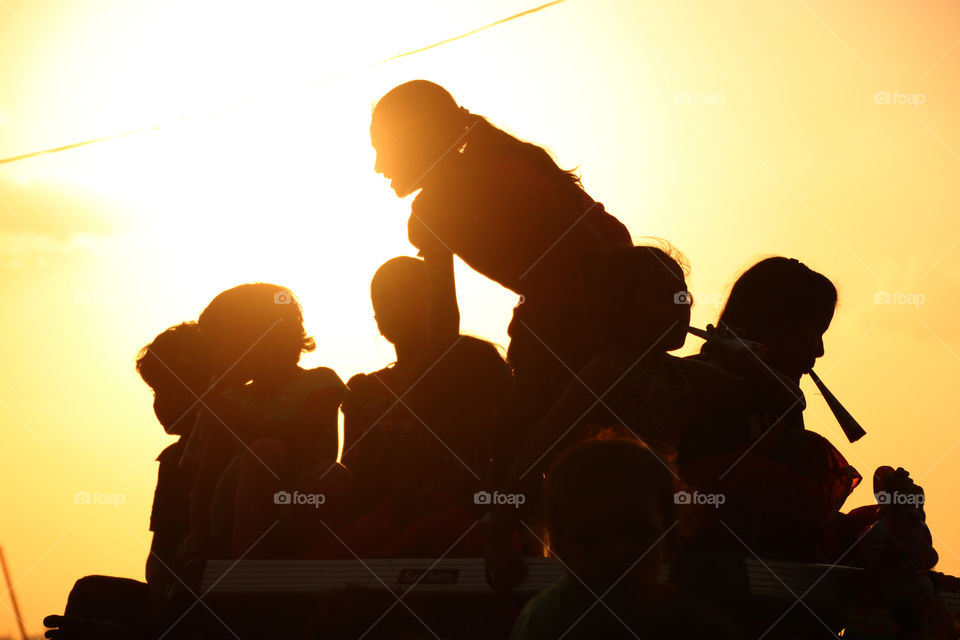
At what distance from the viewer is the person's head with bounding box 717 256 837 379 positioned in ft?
10.7

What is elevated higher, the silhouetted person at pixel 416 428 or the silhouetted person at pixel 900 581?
the silhouetted person at pixel 416 428

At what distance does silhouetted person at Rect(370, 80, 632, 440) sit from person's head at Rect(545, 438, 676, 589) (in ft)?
3.25

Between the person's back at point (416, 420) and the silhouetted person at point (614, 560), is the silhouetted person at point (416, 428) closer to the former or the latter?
the person's back at point (416, 420)

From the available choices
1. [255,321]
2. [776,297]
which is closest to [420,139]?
[255,321]

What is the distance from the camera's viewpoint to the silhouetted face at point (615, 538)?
5.90 feet

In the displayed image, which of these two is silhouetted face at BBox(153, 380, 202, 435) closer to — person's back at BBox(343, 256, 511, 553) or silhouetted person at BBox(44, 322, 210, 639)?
silhouetted person at BBox(44, 322, 210, 639)

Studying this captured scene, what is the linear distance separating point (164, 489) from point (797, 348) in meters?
2.81

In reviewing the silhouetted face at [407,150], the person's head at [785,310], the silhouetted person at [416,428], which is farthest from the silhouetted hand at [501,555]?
the person's head at [785,310]

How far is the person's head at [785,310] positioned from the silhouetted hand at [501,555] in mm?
1296

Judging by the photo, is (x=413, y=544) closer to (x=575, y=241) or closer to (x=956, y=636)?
(x=575, y=241)

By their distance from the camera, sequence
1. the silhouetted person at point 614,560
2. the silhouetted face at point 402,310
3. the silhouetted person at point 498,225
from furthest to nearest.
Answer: the silhouetted face at point 402,310 → the silhouetted person at point 498,225 → the silhouetted person at point 614,560

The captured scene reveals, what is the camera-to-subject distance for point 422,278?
3918 mm

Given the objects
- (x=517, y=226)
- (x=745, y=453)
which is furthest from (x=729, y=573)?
(x=517, y=226)

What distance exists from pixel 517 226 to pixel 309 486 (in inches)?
44.5
